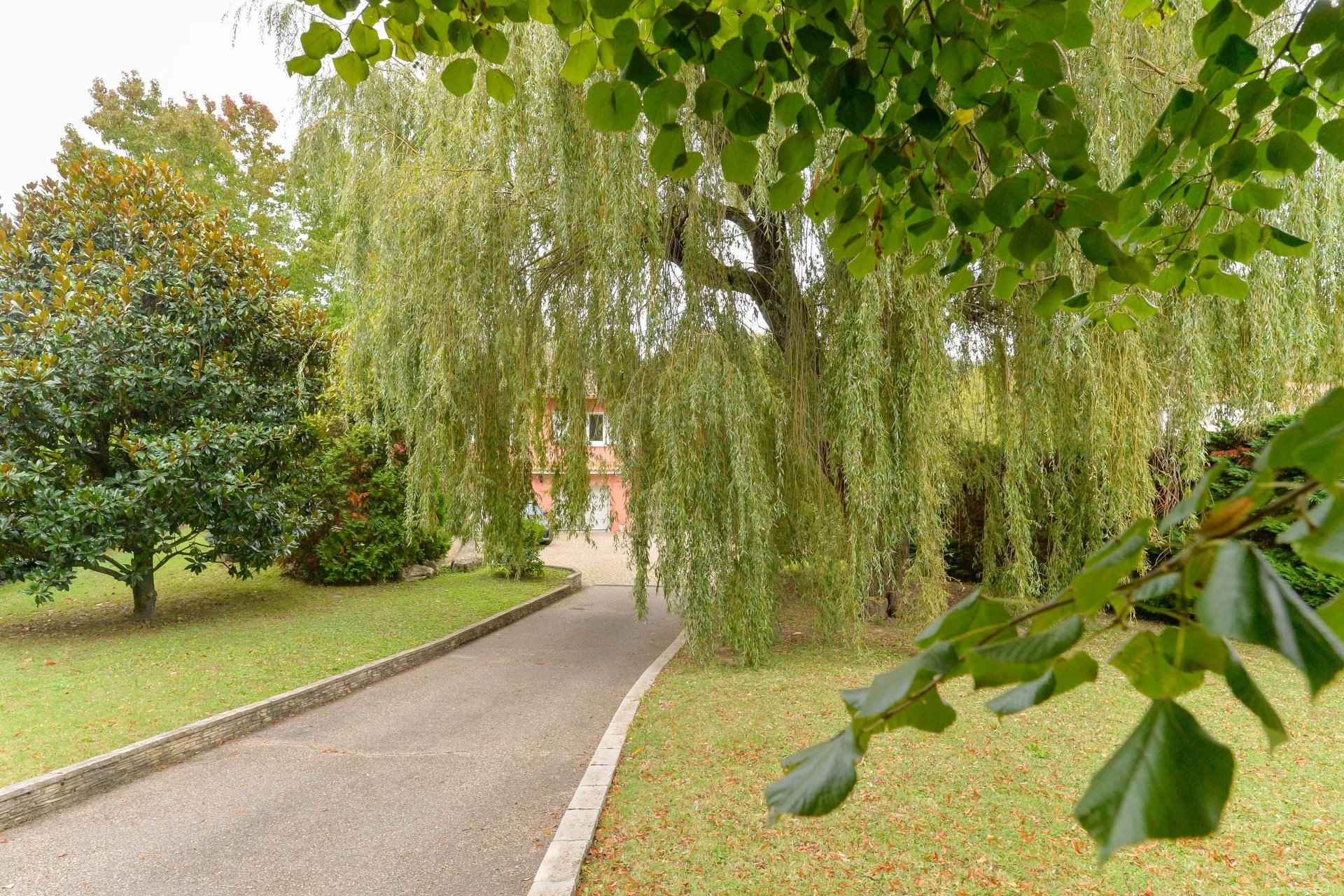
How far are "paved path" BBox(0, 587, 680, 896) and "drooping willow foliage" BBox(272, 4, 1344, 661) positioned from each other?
2049 millimetres

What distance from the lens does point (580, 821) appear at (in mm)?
3939

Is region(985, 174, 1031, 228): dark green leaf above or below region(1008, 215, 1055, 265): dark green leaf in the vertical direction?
above

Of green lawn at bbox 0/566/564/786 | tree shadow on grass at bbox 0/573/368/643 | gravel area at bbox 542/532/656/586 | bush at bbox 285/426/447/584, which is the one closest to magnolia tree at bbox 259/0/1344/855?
green lawn at bbox 0/566/564/786

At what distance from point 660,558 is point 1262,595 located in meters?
6.52

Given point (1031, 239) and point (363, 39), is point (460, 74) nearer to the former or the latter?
point (363, 39)

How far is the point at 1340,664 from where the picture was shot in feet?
1.20

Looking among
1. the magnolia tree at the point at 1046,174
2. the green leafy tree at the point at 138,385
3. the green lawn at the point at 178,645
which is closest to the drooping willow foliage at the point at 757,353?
the magnolia tree at the point at 1046,174

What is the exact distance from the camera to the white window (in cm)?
762

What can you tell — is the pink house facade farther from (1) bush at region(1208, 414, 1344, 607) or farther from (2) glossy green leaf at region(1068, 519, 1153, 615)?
(2) glossy green leaf at region(1068, 519, 1153, 615)

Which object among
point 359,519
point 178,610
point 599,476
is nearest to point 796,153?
point 599,476

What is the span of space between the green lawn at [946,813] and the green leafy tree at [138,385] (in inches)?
269

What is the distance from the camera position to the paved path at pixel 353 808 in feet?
12.1

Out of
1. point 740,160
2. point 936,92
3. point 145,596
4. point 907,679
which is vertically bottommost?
point 145,596

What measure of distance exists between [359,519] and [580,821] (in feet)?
34.5
